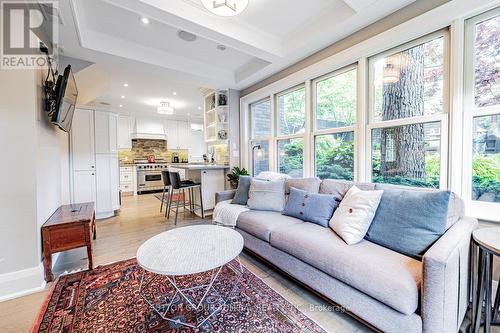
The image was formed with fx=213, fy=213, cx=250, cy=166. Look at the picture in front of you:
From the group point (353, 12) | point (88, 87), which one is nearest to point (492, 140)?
point (353, 12)

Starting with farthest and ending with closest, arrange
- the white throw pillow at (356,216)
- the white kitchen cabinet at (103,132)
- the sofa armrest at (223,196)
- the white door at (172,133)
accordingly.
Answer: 1. the white door at (172,133)
2. the white kitchen cabinet at (103,132)
3. the sofa armrest at (223,196)
4. the white throw pillow at (356,216)

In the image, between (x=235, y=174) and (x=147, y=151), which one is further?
(x=147, y=151)

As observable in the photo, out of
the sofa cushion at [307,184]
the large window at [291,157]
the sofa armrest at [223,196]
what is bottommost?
the sofa armrest at [223,196]

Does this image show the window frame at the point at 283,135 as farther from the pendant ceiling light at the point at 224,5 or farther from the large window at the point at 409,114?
the pendant ceiling light at the point at 224,5

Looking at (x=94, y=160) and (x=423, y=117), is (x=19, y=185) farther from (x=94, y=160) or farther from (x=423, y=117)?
(x=423, y=117)

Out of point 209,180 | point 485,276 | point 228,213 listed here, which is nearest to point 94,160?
point 209,180

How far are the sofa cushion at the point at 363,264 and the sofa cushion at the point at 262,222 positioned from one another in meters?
0.19

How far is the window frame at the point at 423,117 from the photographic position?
1848 millimetres

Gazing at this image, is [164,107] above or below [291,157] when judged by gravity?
above

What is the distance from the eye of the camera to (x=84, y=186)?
149 inches

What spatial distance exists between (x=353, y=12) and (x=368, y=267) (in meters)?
2.31

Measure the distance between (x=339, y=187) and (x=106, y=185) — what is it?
4069 millimetres

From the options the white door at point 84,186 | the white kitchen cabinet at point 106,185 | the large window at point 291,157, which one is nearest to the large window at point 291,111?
the large window at point 291,157

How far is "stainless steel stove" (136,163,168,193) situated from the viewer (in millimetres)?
6886
